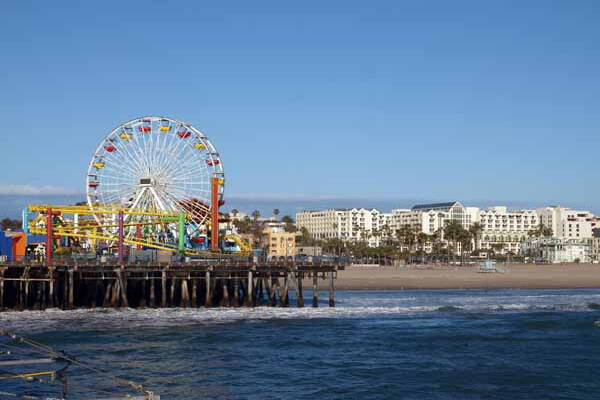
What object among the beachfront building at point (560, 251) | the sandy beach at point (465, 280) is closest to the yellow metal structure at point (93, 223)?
the sandy beach at point (465, 280)

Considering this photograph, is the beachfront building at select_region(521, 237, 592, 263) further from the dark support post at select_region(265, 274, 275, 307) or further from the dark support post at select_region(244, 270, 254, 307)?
the dark support post at select_region(244, 270, 254, 307)

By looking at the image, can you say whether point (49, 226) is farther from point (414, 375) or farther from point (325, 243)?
point (325, 243)

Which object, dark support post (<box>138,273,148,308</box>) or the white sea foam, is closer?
the white sea foam

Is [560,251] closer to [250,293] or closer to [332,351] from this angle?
[250,293]

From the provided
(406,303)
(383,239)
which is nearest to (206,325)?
(406,303)

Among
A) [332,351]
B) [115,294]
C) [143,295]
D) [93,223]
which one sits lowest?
[332,351]

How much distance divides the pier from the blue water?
2.10 metres

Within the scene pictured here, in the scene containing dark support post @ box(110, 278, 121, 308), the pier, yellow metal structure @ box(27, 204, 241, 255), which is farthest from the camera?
yellow metal structure @ box(27, 204, 241, 255)

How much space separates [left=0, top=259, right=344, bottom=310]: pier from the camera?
5231 centimetres

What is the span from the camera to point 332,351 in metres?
35.8

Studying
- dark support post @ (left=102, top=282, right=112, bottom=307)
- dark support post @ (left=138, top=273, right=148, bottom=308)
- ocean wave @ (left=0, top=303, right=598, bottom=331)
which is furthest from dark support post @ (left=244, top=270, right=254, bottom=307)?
dark support post @ (left=102, top=282, right=112, bottom=307)

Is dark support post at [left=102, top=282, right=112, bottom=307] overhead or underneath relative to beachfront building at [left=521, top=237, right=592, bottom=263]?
underneath

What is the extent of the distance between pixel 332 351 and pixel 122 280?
21611 mm

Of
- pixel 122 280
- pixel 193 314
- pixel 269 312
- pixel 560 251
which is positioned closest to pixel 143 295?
pixel 122 280
